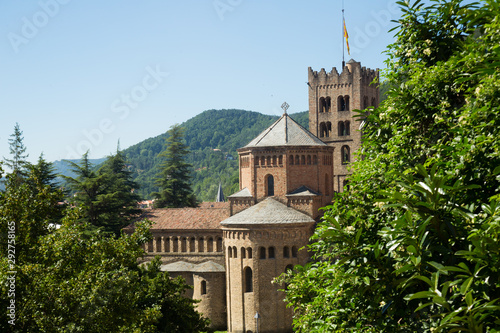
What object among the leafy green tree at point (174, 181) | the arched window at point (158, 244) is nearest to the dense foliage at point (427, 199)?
the arched window at point (158, 244)

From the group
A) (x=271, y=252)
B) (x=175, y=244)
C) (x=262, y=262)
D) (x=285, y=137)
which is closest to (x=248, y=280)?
(x=262, y=262)

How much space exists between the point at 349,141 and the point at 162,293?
3193 cm

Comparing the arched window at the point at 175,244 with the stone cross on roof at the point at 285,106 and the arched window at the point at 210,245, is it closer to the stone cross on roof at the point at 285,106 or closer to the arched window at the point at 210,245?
the arched window at the point at 210,245

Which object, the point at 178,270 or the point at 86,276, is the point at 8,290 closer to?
the point at 86,276

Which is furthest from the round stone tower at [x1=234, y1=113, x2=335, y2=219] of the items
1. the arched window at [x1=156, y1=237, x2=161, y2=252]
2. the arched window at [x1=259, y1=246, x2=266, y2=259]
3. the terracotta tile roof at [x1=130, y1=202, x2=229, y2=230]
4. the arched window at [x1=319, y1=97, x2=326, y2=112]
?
the arched window at [x1=319, y1=97, x2=326, y2=112]

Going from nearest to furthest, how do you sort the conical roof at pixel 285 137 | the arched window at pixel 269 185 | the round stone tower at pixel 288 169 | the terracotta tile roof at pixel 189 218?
the round stone tower at pixel 288 169, the conical roof at pixel 285 137, the arched window at pixel 269 185, the terracotta tile roof at pixel 189 218

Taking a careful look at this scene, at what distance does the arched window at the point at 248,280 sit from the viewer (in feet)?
121

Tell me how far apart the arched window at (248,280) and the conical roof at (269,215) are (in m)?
3.67

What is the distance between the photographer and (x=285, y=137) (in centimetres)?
4088

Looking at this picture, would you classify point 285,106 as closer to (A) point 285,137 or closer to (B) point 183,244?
(A) point 285,137

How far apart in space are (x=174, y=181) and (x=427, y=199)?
57908mm

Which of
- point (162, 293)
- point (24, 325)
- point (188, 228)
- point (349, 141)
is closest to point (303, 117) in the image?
point (349, 141)

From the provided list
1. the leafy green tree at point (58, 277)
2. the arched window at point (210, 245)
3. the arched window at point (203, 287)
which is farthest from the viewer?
the arched window at point (210, 245)

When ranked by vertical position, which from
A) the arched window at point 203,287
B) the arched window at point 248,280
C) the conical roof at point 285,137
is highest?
the conical roof at point 285,137
